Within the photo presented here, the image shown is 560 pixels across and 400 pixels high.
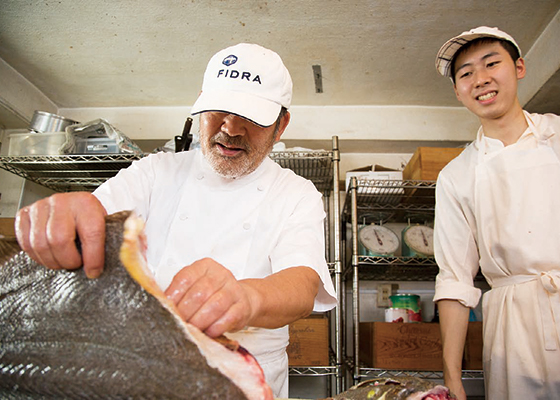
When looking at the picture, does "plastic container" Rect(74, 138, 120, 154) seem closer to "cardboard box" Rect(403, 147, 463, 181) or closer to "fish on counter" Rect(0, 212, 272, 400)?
"cardboard box" Rect(403, 147, 463, 181)

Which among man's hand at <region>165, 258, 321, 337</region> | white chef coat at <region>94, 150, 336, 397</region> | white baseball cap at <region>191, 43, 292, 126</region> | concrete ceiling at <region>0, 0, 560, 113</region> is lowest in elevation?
man's hand at <region>165, 258, 321, 337</region>

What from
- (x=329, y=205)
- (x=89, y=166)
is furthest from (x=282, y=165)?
(x=89, y=166)

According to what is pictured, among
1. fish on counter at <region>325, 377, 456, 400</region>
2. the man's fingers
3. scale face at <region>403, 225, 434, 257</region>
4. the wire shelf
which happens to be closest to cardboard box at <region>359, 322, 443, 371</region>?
scale face at <region>403, 225, 434, 257</region>

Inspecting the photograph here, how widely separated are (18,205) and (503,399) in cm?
322

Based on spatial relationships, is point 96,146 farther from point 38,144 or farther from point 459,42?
point 459,42

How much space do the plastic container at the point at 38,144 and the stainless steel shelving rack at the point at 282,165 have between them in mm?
47

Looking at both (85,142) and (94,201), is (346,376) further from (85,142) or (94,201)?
(94,201)

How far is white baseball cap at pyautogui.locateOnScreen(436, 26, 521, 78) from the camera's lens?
1.53 metres

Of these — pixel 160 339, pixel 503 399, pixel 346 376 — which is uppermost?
pixel 160 339

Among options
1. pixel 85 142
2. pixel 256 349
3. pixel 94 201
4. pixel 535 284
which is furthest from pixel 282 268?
pixel 85 142

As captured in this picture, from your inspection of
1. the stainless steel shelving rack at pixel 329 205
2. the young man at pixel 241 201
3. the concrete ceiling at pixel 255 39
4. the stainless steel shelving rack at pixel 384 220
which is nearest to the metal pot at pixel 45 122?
the concrete ceiling at pixel 255 39

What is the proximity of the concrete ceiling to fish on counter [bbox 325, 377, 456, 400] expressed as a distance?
1.98 meters

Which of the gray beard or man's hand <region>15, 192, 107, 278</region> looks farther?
Result: the gray beard

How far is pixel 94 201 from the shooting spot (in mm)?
622
